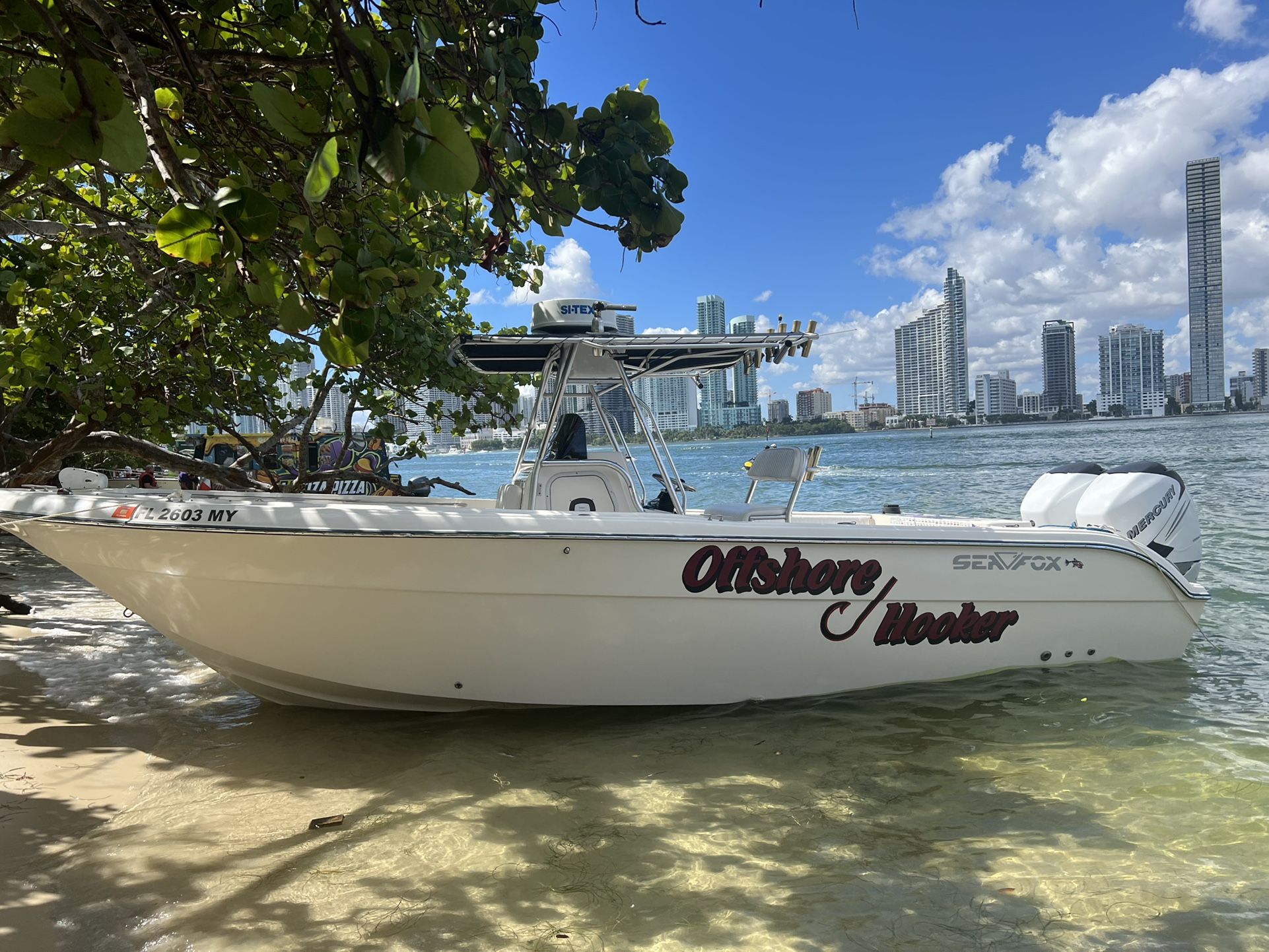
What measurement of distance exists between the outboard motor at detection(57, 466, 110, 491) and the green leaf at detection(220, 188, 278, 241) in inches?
161

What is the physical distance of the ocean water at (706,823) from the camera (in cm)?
278

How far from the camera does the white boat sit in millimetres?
4078

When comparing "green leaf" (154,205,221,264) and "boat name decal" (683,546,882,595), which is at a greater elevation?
"green leaf" (154,205,221,264)

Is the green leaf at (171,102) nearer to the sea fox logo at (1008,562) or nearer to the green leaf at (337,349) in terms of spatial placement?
the green leaf at (337,349)

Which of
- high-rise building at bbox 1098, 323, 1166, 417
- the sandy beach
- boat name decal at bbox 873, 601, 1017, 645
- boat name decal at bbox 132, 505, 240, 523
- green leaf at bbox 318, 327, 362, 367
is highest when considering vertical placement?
high-rise building at bbox 1098, 323, 1166, 417

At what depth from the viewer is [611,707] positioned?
4.92 meters

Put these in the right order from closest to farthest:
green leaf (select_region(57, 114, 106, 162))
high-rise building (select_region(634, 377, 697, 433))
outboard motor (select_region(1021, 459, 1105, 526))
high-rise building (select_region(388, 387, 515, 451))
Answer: green leaf (select_region(57, 114, 106, 162))
outboard motor (select_region(1021, 459, 1105, 526))
high-rise building (select_region(634, 377, 697, 433))
high-rise building (select_region(388, 387, 515, 451))

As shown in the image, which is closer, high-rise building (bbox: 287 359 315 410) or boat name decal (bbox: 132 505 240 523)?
boat name decal (bbox: 132 505 240 523)

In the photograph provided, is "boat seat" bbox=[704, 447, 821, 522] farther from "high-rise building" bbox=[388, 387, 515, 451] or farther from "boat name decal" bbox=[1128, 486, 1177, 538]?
"high-rise building" bbox=[388, 387, 515, 451]

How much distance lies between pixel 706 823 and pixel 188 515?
2.94 meters

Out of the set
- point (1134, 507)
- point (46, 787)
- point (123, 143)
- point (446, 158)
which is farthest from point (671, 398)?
point (123, 143)

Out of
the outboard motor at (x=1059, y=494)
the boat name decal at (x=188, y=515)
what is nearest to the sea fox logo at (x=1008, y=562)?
the outboard motor at (x=1059, y=494)

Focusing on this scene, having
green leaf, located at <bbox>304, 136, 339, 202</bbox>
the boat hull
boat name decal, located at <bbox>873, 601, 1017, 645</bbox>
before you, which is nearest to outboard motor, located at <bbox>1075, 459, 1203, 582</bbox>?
the boat hull

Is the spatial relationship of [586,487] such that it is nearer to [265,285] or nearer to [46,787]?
[46,787]
